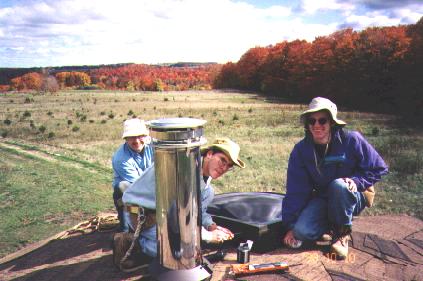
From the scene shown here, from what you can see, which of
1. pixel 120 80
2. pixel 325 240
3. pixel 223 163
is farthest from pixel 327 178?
pixel 120 80

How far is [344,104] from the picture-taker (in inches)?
1416

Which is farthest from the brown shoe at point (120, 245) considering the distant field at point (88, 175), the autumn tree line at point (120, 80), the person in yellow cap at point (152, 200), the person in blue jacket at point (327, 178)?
the autumn tree line at point (120, 80)

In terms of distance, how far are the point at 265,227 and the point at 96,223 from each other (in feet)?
7.77

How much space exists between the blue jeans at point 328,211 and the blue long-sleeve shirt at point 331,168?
0.31 ft

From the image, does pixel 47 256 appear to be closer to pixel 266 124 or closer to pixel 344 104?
pixel 266 124

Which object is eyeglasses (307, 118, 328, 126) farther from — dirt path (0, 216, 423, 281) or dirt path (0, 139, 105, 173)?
dirt path (0, 139, 105, 173)

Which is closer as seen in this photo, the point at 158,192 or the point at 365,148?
the point at 158,192

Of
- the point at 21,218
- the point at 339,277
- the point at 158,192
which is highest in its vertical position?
the point at 158,192

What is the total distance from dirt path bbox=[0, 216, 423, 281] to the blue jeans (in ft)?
0.71

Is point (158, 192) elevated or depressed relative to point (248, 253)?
elevated

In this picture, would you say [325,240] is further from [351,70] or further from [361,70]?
[351,70]

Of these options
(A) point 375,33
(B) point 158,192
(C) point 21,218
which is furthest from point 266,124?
(A) point 375,33

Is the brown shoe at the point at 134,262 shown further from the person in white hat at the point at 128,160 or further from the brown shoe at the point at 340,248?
the brown shoe at the point at 340,248

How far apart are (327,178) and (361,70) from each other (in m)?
33.1
